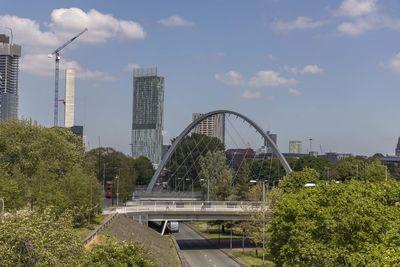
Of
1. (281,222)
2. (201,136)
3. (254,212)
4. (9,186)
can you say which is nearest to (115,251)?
(281,222)

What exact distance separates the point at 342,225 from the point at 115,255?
1504 centimetres

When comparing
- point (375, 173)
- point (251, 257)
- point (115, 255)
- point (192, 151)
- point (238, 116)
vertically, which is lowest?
point (251, 257)

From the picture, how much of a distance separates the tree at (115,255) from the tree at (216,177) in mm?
99365

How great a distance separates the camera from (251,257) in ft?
273

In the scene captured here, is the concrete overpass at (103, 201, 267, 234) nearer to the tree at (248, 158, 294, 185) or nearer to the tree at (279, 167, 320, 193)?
the tree at (279, 167, 320, 193)

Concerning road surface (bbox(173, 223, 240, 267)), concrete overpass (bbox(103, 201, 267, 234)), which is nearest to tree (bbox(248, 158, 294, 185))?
road surface (bbox(173, 223, 240, 267))

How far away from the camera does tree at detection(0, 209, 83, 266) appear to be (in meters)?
29.3

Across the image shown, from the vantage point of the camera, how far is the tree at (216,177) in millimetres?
136375

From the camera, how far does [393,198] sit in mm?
42719

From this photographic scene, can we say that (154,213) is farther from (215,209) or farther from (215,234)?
(215,234)

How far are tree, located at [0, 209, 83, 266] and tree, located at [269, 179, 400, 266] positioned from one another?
16.5 m

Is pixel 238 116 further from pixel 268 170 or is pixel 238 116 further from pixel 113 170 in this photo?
pixel 268 170

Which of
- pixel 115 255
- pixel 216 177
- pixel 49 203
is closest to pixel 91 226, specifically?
pixel 49 203

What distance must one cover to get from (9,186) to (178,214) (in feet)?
132
